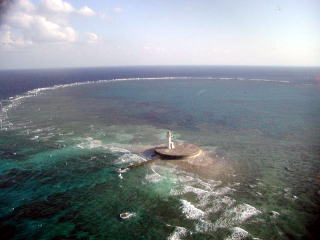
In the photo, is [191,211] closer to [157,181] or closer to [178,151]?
[157,181]

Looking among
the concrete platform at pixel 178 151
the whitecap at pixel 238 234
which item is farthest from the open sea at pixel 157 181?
the concrete platform at pixel 178 151

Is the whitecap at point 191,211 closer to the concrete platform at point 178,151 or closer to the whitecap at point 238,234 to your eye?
the whitecap at point 238,234

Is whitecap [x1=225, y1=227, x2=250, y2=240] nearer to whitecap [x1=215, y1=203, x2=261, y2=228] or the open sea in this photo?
the open sea

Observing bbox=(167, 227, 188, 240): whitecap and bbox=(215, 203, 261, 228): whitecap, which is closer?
bbox=(167, 227, 188, 240): whitecap

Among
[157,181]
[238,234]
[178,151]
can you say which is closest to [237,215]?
[238,234]

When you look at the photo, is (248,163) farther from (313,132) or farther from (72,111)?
(72,111)

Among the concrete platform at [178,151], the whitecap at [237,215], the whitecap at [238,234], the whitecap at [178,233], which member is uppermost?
the concrete platform at [178,151]

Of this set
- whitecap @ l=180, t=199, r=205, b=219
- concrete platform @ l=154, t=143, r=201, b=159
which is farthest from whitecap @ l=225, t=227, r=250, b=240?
concrete platform @ l=154, t=143, r=201, b=159

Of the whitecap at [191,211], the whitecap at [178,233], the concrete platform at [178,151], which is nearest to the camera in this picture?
the whitecap at [178,233]

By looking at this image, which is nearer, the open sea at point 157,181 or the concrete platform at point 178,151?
the open sea at point 157,181
